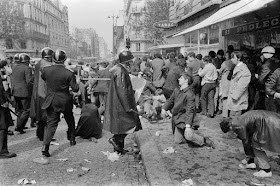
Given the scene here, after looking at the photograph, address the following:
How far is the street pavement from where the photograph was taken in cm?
394

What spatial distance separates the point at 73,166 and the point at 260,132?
287 centimetres

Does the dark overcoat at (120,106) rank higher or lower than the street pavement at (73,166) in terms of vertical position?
higher

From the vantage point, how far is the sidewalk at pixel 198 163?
148 inches

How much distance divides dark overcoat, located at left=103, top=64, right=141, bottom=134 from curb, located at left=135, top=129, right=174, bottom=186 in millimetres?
500

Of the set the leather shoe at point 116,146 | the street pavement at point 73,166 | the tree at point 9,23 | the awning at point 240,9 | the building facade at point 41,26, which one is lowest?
the street pavement at point 73,166

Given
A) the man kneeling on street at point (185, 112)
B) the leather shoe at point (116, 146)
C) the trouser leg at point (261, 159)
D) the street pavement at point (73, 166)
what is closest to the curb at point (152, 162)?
the street pavement at point (73, 166)

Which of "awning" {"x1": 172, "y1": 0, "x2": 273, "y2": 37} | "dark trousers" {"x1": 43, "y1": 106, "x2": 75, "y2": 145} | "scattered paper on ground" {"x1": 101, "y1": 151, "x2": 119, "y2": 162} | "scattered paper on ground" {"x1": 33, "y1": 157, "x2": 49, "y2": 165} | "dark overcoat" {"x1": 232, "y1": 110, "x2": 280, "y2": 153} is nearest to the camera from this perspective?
"dark overcoat" {"x1": 232, "y1": 110, "x2": 280, "y2": 153}

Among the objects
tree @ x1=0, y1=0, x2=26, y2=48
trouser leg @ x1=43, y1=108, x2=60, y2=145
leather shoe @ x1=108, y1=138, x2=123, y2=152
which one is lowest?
leather shoe @ x1=108, y1=138, x2=123, y2=152

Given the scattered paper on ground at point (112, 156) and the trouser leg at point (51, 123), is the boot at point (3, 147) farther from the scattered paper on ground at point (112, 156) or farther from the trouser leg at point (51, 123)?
the scattered paper on ground at point (112, 156)

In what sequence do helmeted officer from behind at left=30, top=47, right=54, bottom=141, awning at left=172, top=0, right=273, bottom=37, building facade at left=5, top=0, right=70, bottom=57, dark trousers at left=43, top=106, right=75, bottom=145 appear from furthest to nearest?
building facade at left=5, top=0, right=70, bottom=57 → helmeted officer from behind at left=30, top=47, right=54, bottom=141 → awning at left=172, top=0, right=273, bottom=37 → dark trousers at left=43, top=106, right=75, bottom=145

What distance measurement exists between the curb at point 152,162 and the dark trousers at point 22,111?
2.77 m

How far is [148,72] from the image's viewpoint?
10.1 meters

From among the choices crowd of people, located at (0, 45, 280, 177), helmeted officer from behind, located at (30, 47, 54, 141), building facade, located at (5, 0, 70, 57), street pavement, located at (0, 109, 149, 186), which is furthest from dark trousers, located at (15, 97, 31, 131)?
building facade, located at (5, 0, 70, 57)

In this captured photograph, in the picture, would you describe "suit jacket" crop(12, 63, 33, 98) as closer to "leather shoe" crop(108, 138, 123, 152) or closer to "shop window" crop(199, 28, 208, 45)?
"leather shoe" crop(108, 138, 123, 152)
